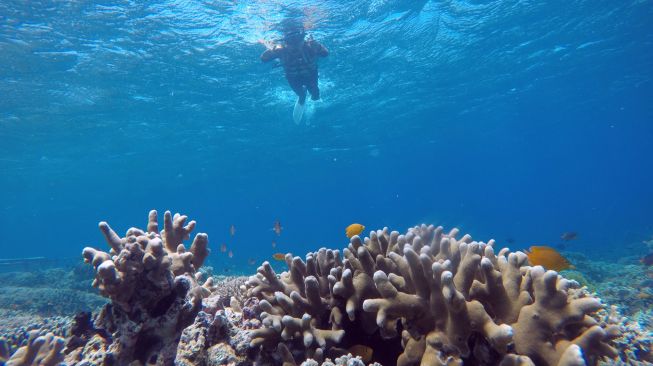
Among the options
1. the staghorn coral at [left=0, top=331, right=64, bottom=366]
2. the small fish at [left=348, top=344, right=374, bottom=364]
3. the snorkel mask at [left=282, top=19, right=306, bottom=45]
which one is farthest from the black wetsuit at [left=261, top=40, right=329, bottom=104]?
the small fish at [left=348, top=344, right=374, bottom=364]

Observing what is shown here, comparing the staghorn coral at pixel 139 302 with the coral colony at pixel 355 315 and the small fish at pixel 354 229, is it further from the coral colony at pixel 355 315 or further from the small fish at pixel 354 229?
the small fish at pixel 354 229

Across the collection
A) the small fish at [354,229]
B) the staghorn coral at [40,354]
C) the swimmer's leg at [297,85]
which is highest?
the swimmer's leg at [297,85]

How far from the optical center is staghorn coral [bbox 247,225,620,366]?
2525 millimetres

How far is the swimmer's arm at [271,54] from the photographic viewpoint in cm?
1616

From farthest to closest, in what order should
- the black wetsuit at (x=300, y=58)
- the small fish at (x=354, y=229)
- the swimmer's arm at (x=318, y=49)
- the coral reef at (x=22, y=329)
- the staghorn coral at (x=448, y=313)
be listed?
1. the black wetsuit at (x=300, y=58)
2. the swimmer's arm at (x=318, y=49)
3. the small fish at (x=354, y=229)
4. the coral reef at (x=22, y=329)
5. the staghorn coral at (x=448, y=313)

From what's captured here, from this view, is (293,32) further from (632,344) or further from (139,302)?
(632,344)

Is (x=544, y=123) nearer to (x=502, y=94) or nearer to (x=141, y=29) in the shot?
(x=502, y=94)

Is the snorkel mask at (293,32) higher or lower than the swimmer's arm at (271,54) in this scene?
higher

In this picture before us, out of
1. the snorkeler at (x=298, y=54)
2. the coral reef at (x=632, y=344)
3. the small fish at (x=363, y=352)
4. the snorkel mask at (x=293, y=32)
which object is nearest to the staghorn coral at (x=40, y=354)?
the small fish at (x=363, y=352)

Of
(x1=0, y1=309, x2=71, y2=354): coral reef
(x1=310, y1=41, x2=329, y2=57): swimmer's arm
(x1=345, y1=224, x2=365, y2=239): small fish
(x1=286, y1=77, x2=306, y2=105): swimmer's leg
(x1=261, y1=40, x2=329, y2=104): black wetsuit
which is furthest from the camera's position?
(x1=286, y1=77, x2=306, y2=105): swimmer's leg

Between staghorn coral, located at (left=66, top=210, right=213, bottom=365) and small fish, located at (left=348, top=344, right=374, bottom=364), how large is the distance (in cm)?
176

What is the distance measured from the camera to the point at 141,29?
53.8 feet

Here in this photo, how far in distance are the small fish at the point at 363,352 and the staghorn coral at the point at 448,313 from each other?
145mm

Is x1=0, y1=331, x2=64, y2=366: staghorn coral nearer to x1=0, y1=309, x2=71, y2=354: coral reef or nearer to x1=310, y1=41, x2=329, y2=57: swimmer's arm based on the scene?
x1=0, y1=309, x2=71, y2=354: coral reef
